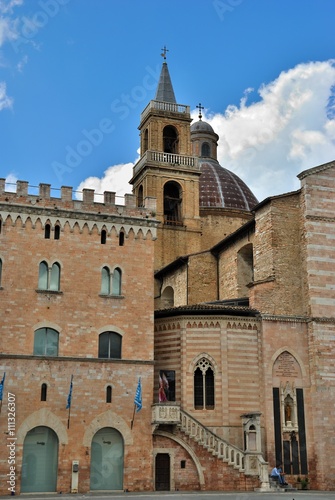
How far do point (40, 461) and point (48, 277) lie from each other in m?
7.75

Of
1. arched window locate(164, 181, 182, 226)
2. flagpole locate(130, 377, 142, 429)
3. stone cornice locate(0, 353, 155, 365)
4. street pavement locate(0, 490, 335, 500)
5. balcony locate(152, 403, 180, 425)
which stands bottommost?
street pavement locate(0, 490, 335, 500)

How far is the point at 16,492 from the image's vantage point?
90.9ft

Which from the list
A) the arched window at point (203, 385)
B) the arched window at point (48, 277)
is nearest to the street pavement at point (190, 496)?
the arched window at point (203, 385)

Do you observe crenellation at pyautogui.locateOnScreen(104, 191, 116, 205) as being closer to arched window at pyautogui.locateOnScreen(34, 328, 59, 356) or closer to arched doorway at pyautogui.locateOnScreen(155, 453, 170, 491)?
arched window at pyautogui.locateOnScreen(34, 328, 59, 356)

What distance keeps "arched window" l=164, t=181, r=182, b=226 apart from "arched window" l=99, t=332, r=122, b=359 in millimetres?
22185

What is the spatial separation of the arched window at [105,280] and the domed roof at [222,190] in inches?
996

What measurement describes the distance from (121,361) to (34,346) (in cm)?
381

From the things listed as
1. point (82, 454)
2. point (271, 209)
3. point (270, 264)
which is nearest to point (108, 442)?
point (82, 454)

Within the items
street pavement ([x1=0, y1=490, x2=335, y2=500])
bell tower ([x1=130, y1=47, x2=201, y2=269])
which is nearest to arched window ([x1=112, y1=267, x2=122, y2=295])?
street pavement ([x1=0, y1=490, x2=335, y2=500])

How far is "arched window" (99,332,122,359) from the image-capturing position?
30.7 meters

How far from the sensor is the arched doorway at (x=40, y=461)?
28.3 m

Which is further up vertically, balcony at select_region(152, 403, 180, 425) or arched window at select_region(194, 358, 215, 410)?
arched window at select_region(194, 358, 215, 410)

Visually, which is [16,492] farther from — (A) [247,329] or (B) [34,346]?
(A) [247,329]

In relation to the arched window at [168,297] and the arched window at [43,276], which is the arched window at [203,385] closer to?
the arched window at [43,276]
